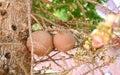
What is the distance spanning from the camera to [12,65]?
1.01 metres

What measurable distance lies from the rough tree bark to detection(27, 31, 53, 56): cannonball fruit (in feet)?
0.14

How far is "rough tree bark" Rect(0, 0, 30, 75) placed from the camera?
1.00 metres

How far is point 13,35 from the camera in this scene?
1.00 metres

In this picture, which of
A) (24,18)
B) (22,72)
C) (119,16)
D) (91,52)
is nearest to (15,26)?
(24,18)

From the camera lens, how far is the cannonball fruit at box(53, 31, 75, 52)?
3.30 ft

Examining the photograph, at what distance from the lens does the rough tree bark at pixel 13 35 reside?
998 mm

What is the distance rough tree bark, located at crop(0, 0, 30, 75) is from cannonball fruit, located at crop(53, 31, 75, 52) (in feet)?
0.33

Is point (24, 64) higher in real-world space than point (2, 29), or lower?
lower

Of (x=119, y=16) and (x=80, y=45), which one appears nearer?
(x=119, y=16)

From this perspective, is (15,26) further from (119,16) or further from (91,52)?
(119,16)

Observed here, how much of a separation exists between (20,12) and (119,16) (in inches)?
20.1

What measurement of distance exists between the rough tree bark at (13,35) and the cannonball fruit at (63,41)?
101mm

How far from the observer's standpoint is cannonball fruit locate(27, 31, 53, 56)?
98cm

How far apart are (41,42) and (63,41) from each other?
0.24 ft
